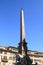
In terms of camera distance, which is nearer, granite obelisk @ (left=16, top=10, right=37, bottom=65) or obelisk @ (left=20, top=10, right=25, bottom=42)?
granite obelisk @ (left=16, top=10, right=37, bottom=65)

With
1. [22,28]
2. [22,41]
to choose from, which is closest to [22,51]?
[22,41]

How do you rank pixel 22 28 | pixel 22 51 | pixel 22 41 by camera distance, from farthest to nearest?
pixel 22 28 < pixel 22 41 < pixel 22 51

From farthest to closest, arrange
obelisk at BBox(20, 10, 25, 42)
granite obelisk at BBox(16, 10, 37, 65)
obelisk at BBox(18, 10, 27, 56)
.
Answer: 1. obelisk at BBox(20, 10, 25, 42)
2. obelisk at BBox(18, 10, 27, 56)
3. granite obelisk at BBox(16, 10, 37, 65)

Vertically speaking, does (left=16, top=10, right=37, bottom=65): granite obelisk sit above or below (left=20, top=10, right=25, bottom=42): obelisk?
below

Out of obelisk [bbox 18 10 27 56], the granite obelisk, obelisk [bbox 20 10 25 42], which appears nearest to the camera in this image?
the granite obelisk

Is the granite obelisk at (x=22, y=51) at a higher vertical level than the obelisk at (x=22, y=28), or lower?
lower

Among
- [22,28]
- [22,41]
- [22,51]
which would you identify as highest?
[22,28]

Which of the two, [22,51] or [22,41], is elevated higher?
[22,41]

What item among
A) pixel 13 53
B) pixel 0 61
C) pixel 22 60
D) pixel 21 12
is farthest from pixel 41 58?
pixel 22 60

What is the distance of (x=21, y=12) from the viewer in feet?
116

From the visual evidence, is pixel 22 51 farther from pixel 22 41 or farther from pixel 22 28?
pixel 22 28

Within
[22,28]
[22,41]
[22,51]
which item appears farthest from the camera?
[22,28]

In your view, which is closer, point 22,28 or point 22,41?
point 22,41

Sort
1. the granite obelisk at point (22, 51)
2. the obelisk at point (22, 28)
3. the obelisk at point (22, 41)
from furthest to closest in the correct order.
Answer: the obelisk at point (22, 28), the obelisk at point (22, 41), the granite obelisk at point (22, 51)
